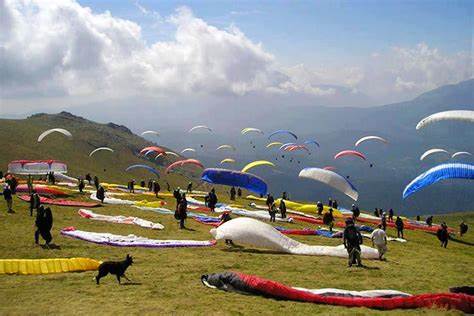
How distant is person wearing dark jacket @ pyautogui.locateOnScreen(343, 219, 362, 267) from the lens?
19641 mm

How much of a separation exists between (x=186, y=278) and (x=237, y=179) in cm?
1835

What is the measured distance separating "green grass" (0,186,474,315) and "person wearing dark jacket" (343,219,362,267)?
64cm

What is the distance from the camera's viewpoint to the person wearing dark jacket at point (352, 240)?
19.6m

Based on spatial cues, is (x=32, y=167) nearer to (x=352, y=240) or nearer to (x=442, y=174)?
(x=352, y=240)

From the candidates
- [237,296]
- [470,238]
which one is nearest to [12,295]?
[237,296]

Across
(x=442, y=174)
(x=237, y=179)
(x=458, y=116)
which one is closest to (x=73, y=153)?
(x=237, y=179)

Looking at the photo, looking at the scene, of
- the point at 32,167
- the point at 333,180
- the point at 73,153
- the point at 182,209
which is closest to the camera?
the point at 182,209

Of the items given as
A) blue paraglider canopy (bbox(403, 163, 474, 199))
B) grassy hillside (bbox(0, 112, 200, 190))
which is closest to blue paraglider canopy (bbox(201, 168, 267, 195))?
blue paraglider canopy (bbox(403, 163, 474, 199))

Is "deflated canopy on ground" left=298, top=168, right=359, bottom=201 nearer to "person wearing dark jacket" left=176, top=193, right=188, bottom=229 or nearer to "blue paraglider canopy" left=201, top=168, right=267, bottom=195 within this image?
"blue paraglider canopy" left=201, top=168, right=267, bottom=195

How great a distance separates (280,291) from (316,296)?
111 centimetres

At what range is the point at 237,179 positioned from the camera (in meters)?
35.3

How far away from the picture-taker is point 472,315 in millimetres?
12734

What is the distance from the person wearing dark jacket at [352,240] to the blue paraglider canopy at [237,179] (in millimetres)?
14736

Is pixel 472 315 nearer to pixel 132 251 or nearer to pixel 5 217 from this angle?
pixel 132 251
